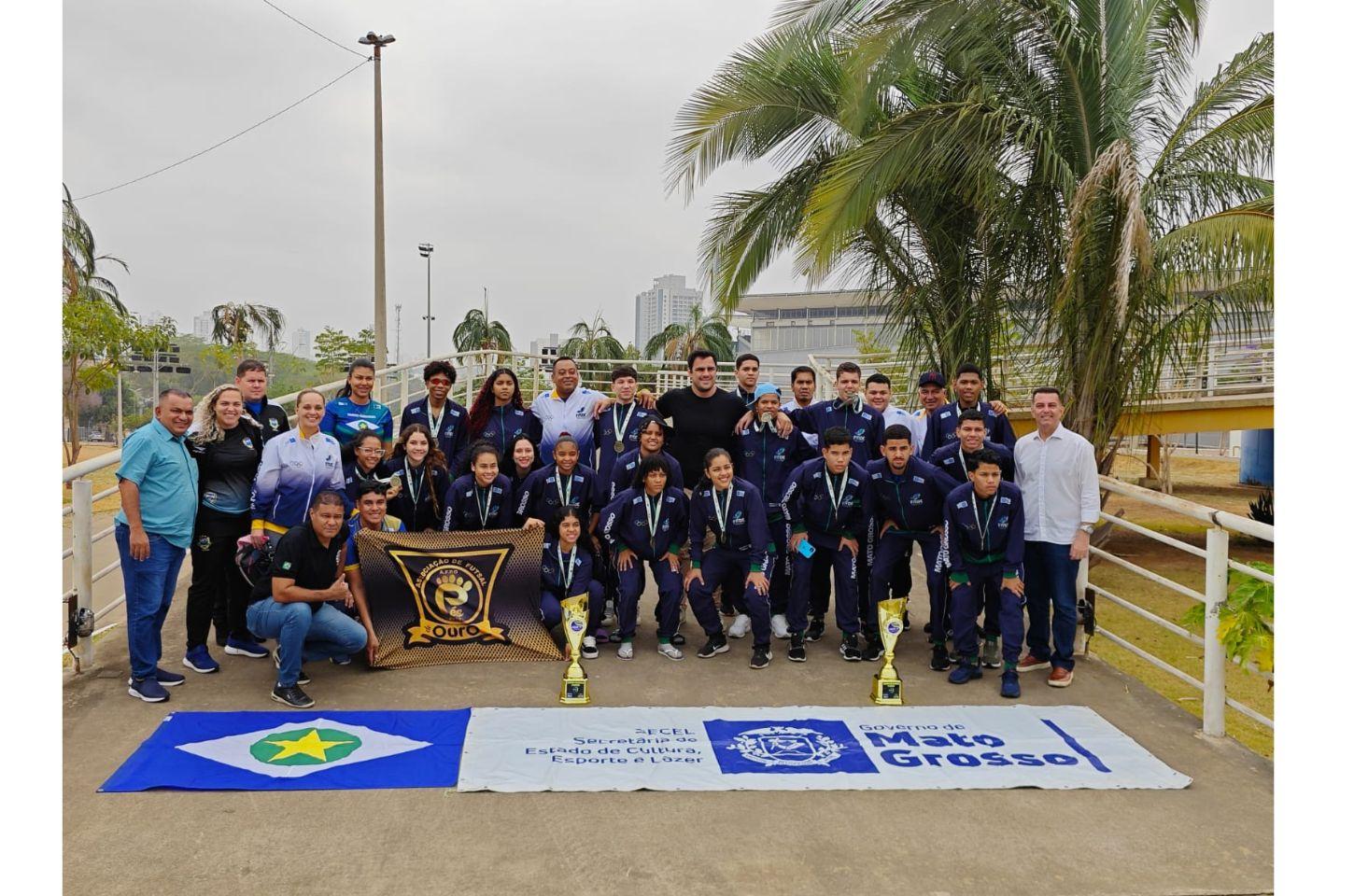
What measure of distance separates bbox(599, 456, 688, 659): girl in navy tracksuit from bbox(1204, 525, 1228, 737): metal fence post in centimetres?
318

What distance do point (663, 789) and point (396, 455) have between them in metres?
3.53

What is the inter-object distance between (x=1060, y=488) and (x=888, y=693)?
70.2 inches

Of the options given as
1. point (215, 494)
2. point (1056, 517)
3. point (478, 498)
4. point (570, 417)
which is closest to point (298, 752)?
point (215, 494)

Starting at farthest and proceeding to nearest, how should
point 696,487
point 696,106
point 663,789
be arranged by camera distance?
point 696,106 → point 696,487 → point 663,789

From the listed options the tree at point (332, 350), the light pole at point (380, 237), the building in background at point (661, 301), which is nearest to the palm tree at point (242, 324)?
the tree at point (332, 350)

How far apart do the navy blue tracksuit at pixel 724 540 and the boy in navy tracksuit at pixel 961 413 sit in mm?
1411

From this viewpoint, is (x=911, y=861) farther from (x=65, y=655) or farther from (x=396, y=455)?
(x=65, y=655)

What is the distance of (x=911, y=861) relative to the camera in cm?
404

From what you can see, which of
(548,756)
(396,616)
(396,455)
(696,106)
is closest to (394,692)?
(396,616)

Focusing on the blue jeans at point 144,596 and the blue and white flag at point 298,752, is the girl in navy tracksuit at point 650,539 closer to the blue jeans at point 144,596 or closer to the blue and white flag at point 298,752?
the blue and white flag at point 298,752

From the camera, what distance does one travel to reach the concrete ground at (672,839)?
384 cm

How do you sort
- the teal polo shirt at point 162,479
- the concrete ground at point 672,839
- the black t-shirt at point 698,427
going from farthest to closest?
the black t-shirt at point 698,427
the teal polo shirt at point 162,479
the concrete ground at point 672,839

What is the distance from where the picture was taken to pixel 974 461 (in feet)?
20.8

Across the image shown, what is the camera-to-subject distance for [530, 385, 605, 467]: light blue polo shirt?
8.14 m
